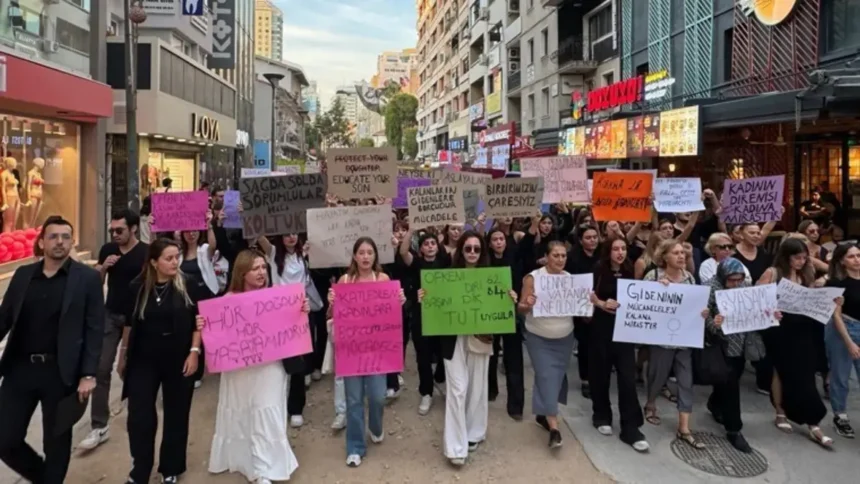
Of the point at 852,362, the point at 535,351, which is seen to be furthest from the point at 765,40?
the point at 535,351

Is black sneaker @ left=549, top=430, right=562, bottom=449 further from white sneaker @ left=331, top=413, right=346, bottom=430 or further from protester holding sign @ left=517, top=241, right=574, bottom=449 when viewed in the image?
white sneaker @ left=331, top=413, right=346, bottom=430

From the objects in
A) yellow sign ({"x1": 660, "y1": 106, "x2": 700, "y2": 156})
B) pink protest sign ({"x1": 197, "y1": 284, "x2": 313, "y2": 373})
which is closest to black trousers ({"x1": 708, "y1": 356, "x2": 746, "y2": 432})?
pink protest sign ({"x1": 197, "y1": 284, "x2": 313, "y2": 373})

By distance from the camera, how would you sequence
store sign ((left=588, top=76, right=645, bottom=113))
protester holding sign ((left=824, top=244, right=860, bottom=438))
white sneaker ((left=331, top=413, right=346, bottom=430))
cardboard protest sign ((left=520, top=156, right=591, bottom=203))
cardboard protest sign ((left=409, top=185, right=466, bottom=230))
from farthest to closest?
store sign ((left=588, top=76, right=645, bottom=113)) → cardboard protest sign ((left=520, top=156, right=591, bottom=203)) → cardboard protest sign ((left=409, top=185, right=466, bottom=230)) → white sneaker ((left=331, top=413, right=346, bottom=430)) → protester holding sign ((left=824, top=244, right=860, bottom=438))

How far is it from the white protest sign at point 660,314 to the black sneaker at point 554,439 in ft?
3.02

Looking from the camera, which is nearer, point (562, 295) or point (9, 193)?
point (562, 295)

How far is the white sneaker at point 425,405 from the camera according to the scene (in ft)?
19.6

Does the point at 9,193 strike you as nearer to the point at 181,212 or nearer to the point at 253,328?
the point at 181,212

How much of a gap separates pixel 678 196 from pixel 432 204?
3.07 metres

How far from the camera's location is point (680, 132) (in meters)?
13.4

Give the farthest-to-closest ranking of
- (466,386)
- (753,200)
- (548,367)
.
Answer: (753,200) → (548,367) → (466,386)

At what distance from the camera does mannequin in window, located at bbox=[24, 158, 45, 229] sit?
41.5ft

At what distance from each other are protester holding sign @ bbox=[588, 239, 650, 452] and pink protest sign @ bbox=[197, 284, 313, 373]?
2.45m

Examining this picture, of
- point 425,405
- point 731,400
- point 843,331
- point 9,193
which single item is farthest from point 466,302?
point 9,193

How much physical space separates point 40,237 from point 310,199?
2727 mm
